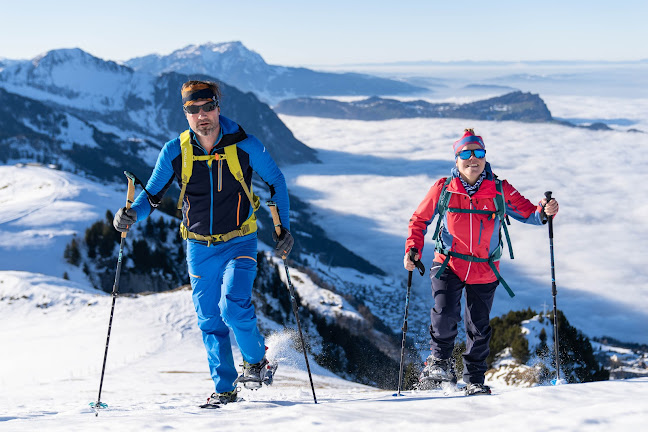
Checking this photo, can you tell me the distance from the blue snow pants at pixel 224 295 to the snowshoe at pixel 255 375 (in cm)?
17

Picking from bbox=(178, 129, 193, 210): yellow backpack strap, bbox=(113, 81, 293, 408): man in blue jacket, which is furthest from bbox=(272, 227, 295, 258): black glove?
bbox=(178, 129, 193, 210): yellow backpack strap

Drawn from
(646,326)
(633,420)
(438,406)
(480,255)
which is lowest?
(646,326)

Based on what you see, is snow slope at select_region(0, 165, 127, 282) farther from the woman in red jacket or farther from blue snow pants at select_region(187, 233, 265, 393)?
the woman in red jacket

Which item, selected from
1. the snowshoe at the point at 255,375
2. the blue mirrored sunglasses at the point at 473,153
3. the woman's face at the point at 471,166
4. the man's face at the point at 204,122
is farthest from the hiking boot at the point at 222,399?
the blue mirrored sunglasses at the point at 473,153

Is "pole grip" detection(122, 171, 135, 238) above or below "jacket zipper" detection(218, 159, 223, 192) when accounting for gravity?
below

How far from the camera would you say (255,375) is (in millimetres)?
7309

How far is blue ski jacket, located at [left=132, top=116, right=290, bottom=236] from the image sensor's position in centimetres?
670

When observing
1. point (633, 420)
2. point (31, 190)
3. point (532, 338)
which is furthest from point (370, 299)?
point (633, 420)

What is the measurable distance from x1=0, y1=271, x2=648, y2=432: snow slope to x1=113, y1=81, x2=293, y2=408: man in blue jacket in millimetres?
1042

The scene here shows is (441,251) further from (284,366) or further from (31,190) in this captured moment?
(31,190)

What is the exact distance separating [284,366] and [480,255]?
907 cm

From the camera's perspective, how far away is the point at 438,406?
18.5 feet

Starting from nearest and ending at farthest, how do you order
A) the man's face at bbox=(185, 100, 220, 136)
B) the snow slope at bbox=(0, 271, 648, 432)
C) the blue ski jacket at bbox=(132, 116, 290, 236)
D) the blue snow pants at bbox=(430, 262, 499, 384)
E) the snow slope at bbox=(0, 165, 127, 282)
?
the snow slope at bbox=(0, 271, 648, 432)
the man's face at bbox=(185, 100, 220, 136)
the blue ski jacket at bbox=(132, 116, 290, 236)
the blue snow pants at bbox=(430, 262, 499, 384)
the snow slope at bbox=(0, 165, 127, 282)

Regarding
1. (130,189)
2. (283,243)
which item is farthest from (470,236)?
(130,189)
